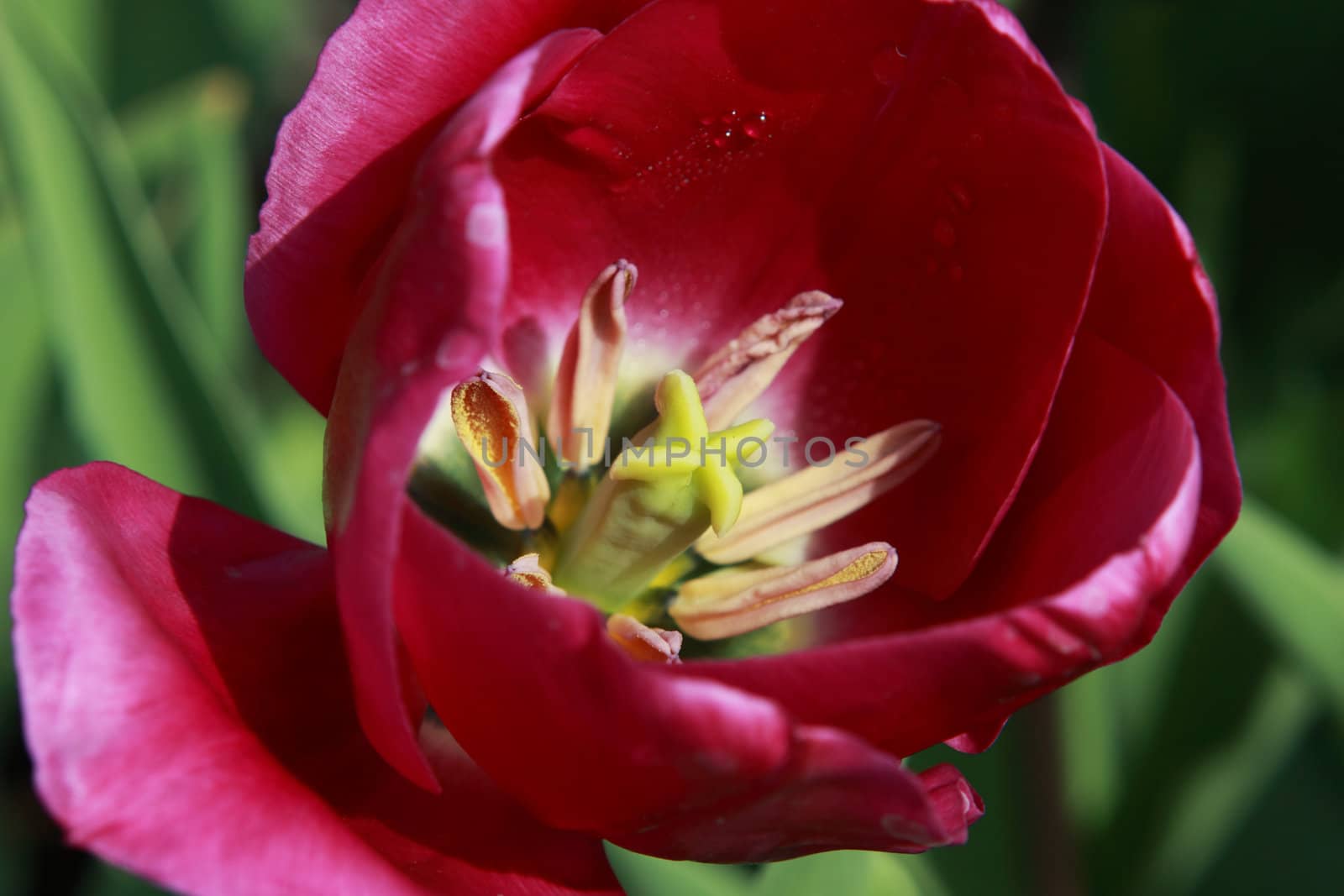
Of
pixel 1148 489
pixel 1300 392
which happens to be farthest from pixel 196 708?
pixel 1300 392

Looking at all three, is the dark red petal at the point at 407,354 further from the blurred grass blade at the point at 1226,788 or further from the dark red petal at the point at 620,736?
the blurred grass blade at the point at 1226,788

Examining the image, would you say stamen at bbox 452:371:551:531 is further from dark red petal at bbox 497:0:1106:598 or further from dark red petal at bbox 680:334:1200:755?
dark red petal at bbox 680:334:1200:755

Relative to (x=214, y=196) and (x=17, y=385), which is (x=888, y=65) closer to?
(x=214, y=196)

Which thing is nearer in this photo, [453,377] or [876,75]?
[453,377]

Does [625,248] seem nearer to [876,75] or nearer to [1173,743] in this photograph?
[876,75]

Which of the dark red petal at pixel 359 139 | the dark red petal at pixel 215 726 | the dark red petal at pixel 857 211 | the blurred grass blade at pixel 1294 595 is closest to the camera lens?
the dark red petal at pixel 215 726

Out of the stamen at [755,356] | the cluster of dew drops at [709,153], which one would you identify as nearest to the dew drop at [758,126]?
the cluster of dew drops at [709,153]
